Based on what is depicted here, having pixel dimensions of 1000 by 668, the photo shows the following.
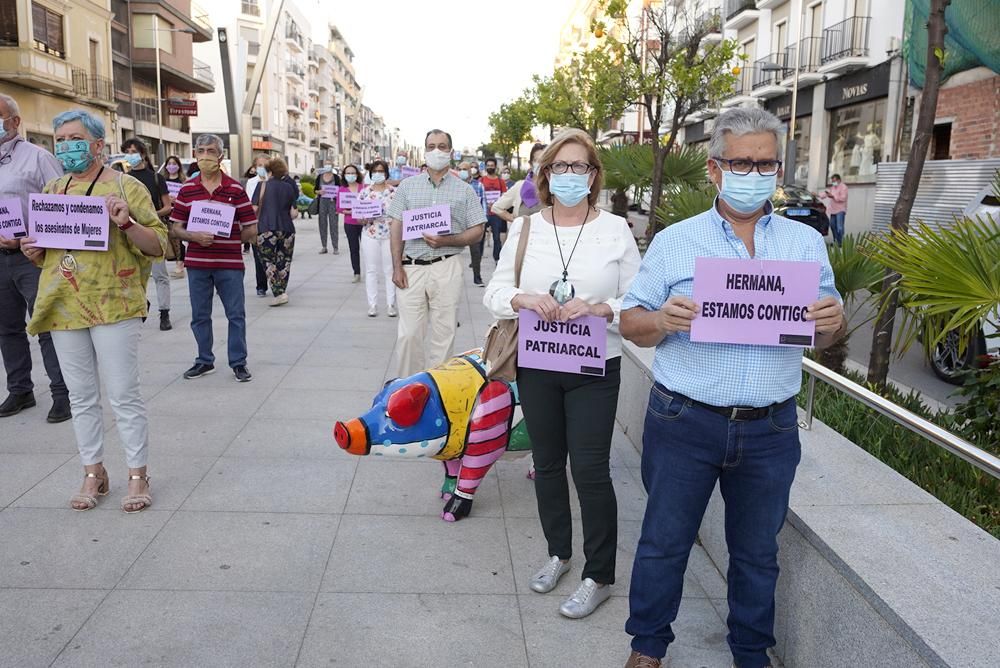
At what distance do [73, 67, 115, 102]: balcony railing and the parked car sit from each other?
90.4 ft

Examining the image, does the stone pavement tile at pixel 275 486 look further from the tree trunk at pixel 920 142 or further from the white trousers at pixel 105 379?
the tree trunk at pixel 920 142

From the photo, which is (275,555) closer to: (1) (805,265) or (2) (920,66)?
(1) (805,265)

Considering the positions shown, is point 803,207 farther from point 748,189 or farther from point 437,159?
point 748,189

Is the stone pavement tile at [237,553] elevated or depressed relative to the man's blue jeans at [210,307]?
depressed

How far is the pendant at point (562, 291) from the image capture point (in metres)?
3.33

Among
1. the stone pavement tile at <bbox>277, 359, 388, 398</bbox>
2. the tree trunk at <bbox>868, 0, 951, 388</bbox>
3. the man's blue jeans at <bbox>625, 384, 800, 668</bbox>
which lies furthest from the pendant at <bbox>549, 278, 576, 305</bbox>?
the stone pavement tile at <bbox>277, 359, 388, 398</bbox>

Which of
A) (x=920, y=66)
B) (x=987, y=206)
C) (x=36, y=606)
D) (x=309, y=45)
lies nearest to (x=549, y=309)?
(x=36, y=606)

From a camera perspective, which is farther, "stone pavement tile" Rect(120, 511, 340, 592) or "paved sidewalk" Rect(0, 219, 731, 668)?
"stone pavement tile" Rect(120, 511, 340, 592)

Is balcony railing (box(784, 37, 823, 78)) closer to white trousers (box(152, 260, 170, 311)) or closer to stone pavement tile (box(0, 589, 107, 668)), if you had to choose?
white trousers (box(152, 260, 170, 311))

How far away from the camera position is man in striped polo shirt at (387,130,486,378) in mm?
5812

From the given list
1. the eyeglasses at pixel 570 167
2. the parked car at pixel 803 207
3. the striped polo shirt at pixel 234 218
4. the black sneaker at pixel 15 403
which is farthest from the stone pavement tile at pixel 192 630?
the parked car at pixel 803 207

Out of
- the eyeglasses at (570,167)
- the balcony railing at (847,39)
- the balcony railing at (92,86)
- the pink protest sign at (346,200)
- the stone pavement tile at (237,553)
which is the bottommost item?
the stone pavement tile at (237,553)

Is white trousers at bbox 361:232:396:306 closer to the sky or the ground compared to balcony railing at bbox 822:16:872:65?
closer to the ground

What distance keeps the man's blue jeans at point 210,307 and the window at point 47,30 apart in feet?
95.3
